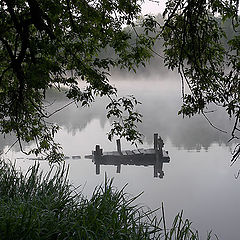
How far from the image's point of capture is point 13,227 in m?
3.22

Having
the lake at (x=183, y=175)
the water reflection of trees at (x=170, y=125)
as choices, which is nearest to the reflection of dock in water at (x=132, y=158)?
the lake at (x=183, y=175)

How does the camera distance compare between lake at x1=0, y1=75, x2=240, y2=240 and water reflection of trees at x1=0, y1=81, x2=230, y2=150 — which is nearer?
lake at x1=0, y1=75, x2=240, y2=240

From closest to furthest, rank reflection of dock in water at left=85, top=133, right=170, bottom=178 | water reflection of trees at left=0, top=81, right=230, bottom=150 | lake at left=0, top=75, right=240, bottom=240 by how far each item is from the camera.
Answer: lake at left=0, top=75, right=240, bottom=240 → reflection of dock in water at left=85, top=133, right=170, bottom=178 → water reflection of trees at left=0, top=81, right=230, bottom=150

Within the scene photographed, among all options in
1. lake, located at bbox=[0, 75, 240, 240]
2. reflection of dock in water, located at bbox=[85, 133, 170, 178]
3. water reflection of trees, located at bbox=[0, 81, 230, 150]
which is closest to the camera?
lake, located at bbox=[0, 75, 240, 240]

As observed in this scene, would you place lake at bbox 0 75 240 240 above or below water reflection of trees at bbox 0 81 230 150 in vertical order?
below

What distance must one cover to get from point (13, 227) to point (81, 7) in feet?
10.9

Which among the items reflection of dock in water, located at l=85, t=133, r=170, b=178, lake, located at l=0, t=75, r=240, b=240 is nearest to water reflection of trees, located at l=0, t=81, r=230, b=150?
lake, located at l=0, t=75, r=240, b=240

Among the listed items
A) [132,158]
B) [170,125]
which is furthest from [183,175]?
[170,125]

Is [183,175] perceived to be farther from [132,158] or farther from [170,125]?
[170,125]

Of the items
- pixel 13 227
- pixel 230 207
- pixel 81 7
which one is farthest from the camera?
pixel 230 207

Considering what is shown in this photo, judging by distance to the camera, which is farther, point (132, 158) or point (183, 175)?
point (132, 158)

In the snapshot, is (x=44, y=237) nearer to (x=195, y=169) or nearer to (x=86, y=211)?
(x=86, y=211)

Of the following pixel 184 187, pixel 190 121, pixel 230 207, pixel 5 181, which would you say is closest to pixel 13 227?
pixel 5 181

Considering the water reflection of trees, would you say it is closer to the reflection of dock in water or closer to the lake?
the lake
